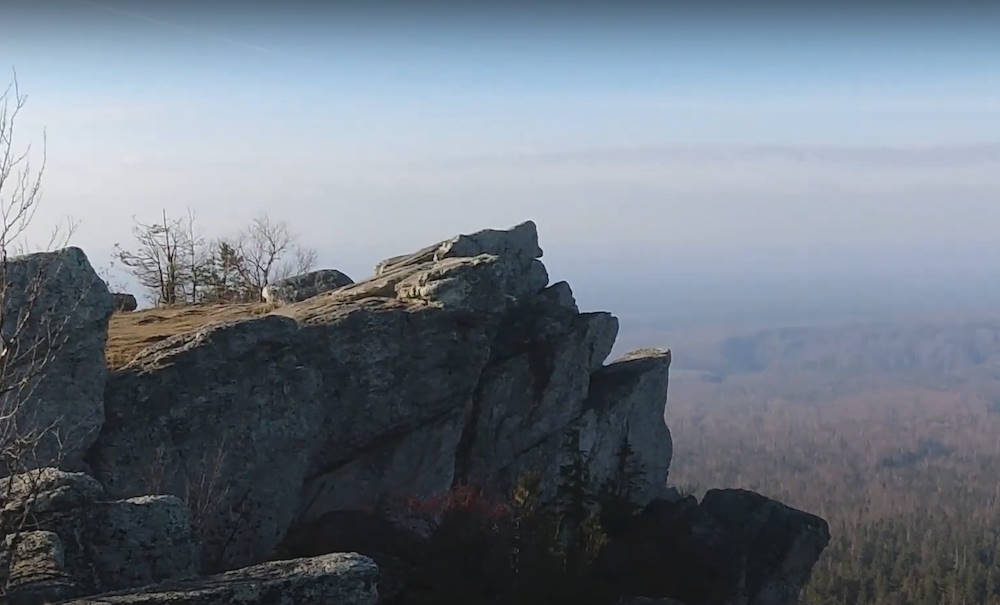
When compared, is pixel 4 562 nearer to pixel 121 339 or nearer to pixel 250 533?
pixel 250 533

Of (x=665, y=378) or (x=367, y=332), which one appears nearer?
(x=367, y=332)

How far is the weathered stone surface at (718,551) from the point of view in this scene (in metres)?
23.7

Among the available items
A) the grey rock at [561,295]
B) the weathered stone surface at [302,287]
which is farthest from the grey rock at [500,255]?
the weathered stone surface at [302,287]

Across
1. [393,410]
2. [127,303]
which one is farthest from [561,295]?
[127,303]

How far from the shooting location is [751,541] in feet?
91.5

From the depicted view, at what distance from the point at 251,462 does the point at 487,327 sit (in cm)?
820

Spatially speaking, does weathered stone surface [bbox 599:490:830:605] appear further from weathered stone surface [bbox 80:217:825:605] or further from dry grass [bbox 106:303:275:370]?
dry grass [bbox 106:303:275:370]

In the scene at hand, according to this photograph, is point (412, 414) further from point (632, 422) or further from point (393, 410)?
point (632, 422)

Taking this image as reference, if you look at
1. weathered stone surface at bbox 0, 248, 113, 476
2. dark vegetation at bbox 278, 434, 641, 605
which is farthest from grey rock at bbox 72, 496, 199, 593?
dark vegetation at bbox 278, 434, 641, 605

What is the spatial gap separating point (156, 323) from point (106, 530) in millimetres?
15463

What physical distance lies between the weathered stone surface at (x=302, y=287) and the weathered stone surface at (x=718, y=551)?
1244 centimetres

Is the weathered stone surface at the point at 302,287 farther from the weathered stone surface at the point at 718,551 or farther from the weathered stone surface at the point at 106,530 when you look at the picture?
the weathered stone surface at the point at 106,530

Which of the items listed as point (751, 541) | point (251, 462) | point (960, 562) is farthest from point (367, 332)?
point (960, 562)

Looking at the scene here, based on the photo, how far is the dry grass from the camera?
2227 centimetres
